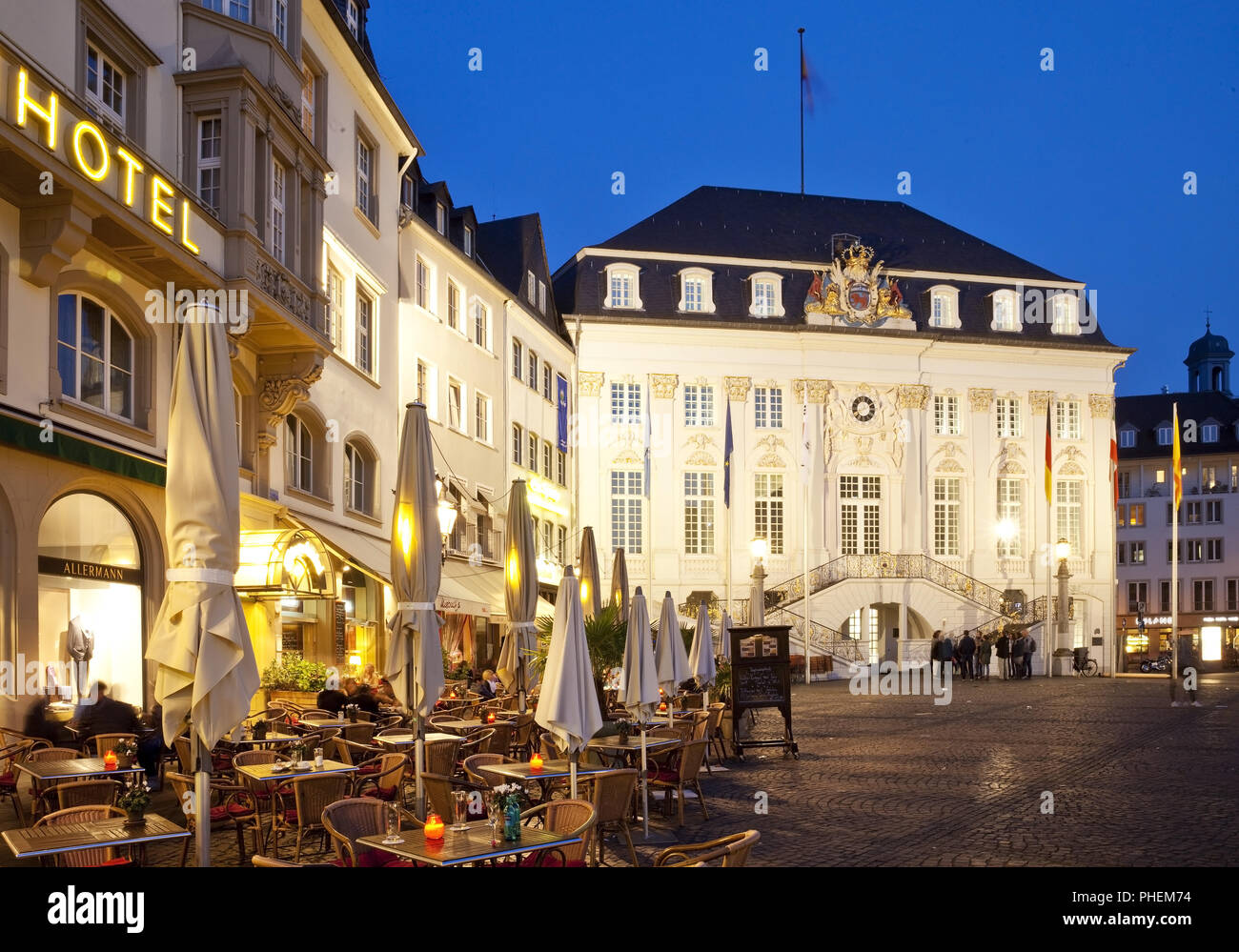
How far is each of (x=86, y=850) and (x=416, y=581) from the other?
442cm

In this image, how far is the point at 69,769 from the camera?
428 inches

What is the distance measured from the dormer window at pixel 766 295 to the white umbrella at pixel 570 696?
128ft

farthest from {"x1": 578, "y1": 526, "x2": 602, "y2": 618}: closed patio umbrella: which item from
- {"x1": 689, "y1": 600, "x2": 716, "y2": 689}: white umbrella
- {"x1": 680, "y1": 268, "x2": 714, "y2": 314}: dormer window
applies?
{"x1": 680, "y1": 268, "x2": 714, "y2": 314}: dormer window

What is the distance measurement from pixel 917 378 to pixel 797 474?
247 inches

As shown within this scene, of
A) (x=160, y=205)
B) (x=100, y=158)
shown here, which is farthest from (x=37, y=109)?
(x=160, y=205)

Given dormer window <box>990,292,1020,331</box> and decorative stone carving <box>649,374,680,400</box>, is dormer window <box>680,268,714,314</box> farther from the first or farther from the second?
dormer window <box>990,292,1020,331</box>

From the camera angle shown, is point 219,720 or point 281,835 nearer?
point 219,720

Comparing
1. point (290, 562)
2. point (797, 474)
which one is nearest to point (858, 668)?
point (797, 474)

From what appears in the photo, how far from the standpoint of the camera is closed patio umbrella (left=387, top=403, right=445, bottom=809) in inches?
445

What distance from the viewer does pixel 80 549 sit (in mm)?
15148

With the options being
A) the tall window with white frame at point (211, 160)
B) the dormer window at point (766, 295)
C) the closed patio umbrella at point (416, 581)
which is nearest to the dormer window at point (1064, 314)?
the dormer window at point (766, 295)

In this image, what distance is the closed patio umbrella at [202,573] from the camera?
24.8 feet
